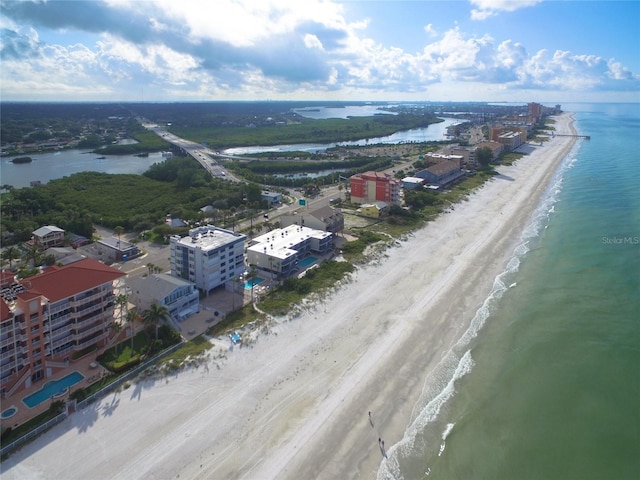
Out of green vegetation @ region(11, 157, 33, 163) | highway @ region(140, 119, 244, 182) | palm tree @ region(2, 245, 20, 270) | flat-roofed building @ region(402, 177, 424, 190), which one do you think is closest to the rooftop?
palm tree @ region(2, 245, 20, 270)

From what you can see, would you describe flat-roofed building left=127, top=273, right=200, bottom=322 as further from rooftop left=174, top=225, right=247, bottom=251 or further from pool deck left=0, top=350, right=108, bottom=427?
pool deck left=0, top=350, right=108, bottom=427

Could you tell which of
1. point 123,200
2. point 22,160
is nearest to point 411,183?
point 123,200

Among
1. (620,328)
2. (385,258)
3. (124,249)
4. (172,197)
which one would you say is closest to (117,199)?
(172,197)

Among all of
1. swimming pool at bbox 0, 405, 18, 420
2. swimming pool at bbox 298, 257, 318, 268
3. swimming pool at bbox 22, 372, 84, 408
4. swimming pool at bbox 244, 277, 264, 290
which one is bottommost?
swimming pool at bbox 0, 405, 18, 420

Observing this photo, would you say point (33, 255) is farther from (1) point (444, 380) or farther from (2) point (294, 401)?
(1) point (444, 380)

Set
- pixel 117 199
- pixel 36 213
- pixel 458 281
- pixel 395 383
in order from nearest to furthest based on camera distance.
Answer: pixel 395 383
pixel 458 281
pixel 36 213
pixel 117 199

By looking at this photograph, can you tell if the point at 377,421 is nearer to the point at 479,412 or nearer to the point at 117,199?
the point at 479,412
